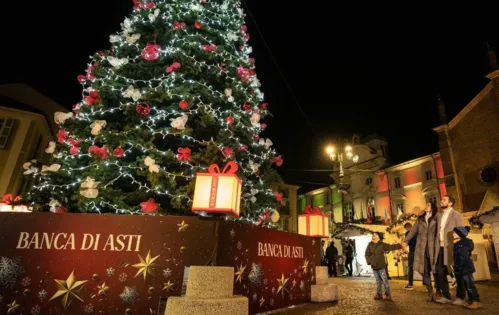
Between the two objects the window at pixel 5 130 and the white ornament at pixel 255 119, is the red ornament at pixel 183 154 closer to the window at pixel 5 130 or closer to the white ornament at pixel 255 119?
the white ornament at pixel 255 119

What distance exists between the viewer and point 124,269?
472cm

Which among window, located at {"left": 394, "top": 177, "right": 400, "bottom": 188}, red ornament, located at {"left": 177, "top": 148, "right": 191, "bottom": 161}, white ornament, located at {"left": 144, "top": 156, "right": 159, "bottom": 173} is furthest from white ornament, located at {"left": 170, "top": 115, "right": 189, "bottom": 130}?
window, located at {"left": 394, "top": 177, "right": 400, "bottom": 188}

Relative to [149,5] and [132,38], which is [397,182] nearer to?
[149,5]

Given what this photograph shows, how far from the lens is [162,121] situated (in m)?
8.16

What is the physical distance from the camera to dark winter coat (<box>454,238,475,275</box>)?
6.21 metres

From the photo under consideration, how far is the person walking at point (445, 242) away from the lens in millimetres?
6547

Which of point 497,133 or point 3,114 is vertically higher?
point 497,133

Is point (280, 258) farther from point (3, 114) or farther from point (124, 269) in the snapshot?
point (3, 114)

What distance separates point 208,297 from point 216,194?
57.6 inches

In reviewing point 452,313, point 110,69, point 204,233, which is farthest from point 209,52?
point 452,313

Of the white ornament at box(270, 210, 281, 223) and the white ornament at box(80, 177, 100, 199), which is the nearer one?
the white ornament at box(80, 177, 100, 199)

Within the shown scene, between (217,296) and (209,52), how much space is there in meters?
6.57

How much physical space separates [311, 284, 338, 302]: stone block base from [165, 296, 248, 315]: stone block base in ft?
13.1

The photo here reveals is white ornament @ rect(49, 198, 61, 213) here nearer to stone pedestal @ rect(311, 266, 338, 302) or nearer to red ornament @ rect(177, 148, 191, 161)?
red ornament @ rect(177, 148, 191, 161)
